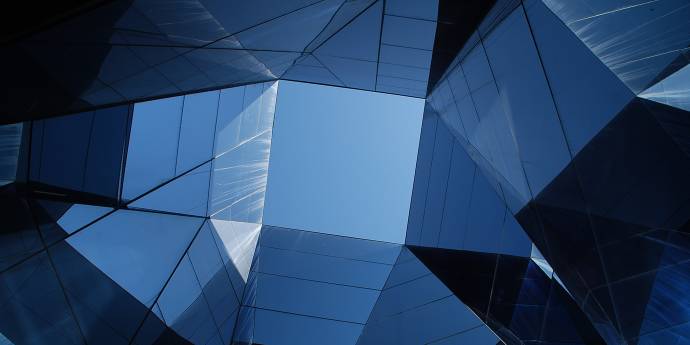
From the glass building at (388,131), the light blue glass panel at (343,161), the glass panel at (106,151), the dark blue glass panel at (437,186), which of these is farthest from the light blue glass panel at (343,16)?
the light blue glass panel at (343,161)

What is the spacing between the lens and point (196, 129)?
311 inches

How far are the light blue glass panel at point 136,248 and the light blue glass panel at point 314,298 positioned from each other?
17.7 ft

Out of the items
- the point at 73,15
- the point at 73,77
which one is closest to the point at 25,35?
the point at 73,15

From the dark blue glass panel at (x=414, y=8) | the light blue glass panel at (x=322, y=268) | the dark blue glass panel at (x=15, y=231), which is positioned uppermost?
the dark blue glass panel at (x=414, y=8)

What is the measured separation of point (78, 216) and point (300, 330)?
29.3 feet

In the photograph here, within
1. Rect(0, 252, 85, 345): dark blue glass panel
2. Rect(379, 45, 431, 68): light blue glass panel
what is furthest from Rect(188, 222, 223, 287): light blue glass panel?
Rect(379, 45, 431, 68): light blue glass panel

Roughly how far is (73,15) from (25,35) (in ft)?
0.93

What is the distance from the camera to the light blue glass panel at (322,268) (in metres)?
13.8

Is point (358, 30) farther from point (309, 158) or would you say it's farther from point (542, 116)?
point (309, 158)

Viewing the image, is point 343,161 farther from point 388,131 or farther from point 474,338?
point 474,338

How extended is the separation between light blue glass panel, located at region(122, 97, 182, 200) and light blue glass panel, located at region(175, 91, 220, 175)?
0.30m

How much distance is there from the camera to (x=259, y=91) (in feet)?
38.7

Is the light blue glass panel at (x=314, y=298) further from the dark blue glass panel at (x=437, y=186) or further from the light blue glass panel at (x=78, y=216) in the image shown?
the light blue glass panel at (x=78, y=216)

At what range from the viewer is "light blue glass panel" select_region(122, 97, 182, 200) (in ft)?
18.0
